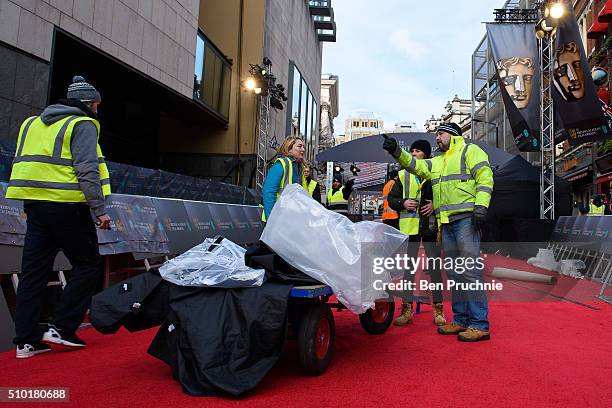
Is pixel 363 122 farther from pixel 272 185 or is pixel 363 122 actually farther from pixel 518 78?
pixel 272 185

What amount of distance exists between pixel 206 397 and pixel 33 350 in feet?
5.15

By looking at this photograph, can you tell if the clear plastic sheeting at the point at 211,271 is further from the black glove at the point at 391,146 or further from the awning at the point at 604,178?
the awning at the point at 604,178

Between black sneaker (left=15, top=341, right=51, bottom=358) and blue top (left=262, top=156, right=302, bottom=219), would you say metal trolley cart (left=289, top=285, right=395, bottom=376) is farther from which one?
black sneaker (left=15, top=341, right=51, bottom=358)

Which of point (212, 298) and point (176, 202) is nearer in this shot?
point (212, 298)

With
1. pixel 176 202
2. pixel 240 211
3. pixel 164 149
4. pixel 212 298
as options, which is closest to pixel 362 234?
pixel 212 298

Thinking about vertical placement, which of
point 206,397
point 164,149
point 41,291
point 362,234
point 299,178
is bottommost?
point 206,397

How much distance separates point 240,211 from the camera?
9.97 m

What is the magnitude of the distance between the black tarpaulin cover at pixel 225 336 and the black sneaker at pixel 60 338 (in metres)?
1.14

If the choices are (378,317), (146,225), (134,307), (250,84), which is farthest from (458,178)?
(250,84)

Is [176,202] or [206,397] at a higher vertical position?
[176,202]

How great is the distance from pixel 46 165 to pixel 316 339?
225 cm

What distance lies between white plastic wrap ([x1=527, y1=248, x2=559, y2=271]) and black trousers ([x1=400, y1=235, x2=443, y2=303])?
559 centimetres

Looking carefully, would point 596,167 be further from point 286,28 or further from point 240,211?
point 240,211

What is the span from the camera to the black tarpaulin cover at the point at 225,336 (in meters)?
2.47
